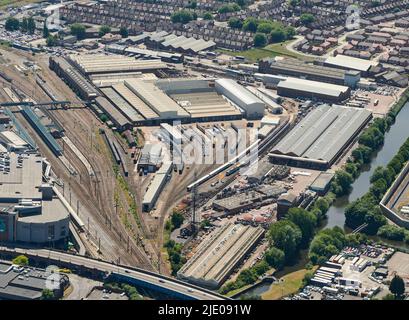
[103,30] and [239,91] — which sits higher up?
[239,91]

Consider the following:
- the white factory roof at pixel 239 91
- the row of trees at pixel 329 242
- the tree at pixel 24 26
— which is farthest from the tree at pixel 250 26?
the row of trees at pixel 329 242

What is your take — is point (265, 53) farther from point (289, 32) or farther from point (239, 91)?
point (239, 91)

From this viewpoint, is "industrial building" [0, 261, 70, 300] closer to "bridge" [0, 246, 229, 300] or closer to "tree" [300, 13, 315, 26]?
"bridge" [0, 246, 229, 300]

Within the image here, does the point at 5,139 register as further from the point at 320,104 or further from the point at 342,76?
the point at 342,76

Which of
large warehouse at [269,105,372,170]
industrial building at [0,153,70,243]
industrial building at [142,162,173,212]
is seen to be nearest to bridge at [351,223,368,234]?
large warehouse at [269,105,372,170]

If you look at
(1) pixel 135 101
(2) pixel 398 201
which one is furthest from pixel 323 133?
(1) pixel 135 101
